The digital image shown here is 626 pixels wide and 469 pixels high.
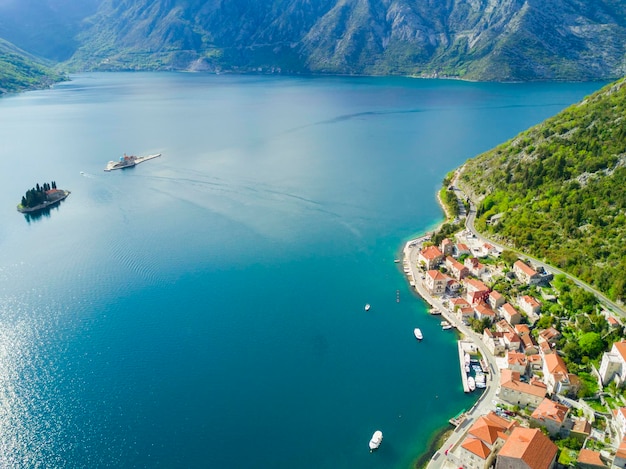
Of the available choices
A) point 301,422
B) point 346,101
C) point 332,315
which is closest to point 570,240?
point 332,315

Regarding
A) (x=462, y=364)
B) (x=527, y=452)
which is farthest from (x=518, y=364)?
(x=527, y=452)

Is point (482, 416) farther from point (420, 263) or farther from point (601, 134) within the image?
point (601, 134)

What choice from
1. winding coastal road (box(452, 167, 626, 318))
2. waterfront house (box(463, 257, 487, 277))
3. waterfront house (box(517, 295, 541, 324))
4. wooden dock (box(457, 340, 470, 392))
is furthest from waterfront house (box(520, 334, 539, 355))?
waterfront house (box(463, 257, 487, 277))

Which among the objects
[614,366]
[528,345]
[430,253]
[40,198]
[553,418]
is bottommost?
[40,198]

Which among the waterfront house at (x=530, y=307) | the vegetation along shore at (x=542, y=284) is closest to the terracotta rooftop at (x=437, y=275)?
the vegetation along shore at (x=542, y=284)

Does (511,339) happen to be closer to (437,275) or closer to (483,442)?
(437,275)

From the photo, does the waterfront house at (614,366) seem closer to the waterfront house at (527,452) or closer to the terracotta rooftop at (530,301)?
the terracotta rooftop at (530,301)
